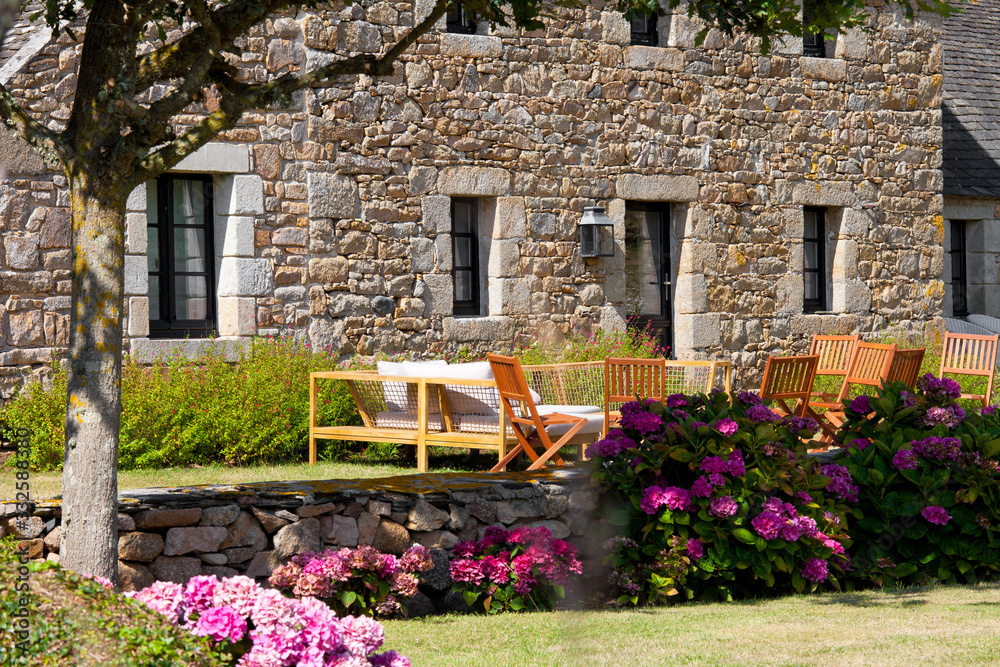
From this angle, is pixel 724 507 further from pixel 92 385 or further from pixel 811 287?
pixel 811 287

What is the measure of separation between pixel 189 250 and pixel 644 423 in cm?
519

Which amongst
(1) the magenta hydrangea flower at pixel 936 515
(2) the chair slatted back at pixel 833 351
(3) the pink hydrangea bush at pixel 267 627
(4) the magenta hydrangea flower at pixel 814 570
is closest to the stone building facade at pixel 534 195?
(2) the chair slatted back at pixel 833 351

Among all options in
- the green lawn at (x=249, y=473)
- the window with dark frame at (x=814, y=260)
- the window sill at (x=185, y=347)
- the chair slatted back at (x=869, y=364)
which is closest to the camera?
the green lawn at (x=249, y=473)

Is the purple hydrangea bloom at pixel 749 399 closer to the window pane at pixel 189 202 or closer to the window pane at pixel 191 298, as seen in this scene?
the window pane at pixel 191 298

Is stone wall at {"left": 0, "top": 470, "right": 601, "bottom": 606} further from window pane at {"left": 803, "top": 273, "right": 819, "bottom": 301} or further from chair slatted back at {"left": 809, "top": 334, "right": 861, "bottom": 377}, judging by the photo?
window pane at {"left": 803, "top": 273, "right": 819, "bottom": 301}

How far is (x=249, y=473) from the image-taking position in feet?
24.0

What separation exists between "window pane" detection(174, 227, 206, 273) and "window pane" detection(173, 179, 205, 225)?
7 centimetres

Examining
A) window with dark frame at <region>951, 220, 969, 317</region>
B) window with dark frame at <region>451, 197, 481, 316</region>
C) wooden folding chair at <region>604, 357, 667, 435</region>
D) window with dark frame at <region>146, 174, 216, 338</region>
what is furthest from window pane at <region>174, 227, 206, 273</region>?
window with dark frame at <region>951, 220, 969, 317</region>

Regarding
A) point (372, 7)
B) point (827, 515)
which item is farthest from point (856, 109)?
point (827, 515)

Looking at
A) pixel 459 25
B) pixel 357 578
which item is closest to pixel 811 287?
pixel 459 25

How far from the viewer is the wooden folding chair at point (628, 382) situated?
7.14m

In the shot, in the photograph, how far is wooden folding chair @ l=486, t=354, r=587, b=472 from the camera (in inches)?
255

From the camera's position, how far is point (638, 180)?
1046 centimetres

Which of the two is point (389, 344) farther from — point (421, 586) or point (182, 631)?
point (182, 631)
